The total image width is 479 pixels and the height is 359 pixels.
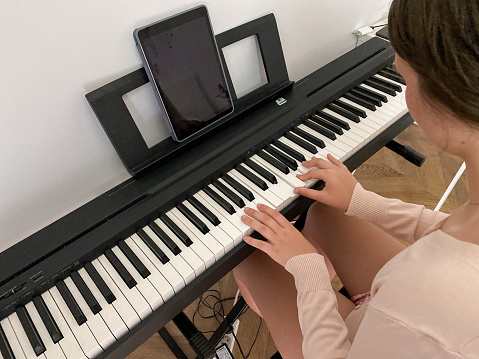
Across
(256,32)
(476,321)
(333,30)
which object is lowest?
(476,321)

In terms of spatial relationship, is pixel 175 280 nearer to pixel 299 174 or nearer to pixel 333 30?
pixel 299 174

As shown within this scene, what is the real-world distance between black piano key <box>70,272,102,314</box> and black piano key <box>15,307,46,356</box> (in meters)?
0.11

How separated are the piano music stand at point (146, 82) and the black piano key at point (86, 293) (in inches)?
12.1

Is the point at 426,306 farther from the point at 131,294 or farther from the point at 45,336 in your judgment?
the point at 45,336

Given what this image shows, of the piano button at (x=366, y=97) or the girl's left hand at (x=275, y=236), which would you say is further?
the piano button at (x=366, y=97)

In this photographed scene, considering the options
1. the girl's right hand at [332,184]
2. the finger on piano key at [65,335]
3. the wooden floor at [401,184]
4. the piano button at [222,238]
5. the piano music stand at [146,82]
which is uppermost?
the piano music stand at [146,82]

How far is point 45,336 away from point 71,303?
0.08m

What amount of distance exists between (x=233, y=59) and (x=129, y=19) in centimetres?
40

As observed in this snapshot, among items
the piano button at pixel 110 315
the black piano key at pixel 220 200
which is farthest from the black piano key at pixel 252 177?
the piano button at pixel 110 315

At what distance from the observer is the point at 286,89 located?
48.1 inches

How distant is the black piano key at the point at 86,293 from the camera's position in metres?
0.76

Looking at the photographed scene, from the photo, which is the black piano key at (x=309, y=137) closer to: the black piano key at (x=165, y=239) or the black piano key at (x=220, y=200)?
the black piano key at (x=220, y=200)

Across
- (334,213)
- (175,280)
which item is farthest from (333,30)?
(175,280)

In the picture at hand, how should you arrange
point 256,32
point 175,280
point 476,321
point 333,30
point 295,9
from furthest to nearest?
point 333,30
point 295,9
point 256,32
point 175,280
point 476,321
